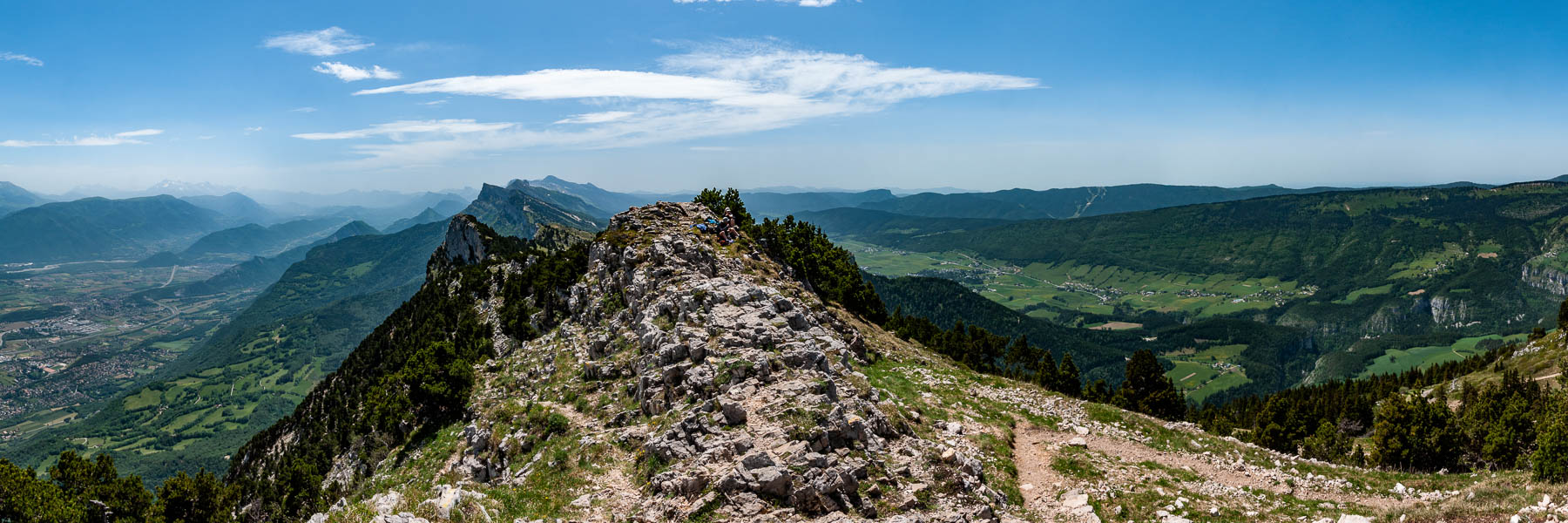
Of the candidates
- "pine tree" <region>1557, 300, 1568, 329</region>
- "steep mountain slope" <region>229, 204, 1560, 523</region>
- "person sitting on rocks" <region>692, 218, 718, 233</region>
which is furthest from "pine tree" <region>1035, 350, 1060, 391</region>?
"pine tree" <region>1557, 300, 1568, 329</region>

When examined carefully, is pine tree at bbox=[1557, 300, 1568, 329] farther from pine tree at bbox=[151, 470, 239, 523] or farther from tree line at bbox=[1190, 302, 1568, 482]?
pine tree at bbox=[151, 470, 239, 523]

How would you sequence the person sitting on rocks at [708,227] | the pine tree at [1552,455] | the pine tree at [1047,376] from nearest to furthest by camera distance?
1. the pine tree at [1552,455]
2. the person sitting on rocks at [708,227]
3. the pine tree at [1047,376]

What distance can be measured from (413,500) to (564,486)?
6656 millimetres

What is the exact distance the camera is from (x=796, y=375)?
→ 108 ft

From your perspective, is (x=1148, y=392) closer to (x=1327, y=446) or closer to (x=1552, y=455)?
(x=1327, y=446)

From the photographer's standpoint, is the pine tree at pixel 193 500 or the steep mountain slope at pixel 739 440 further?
the pine tree at pixel 193 500

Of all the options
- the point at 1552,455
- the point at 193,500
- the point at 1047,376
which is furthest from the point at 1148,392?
the point at 193,500

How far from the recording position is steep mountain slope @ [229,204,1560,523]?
24.5m

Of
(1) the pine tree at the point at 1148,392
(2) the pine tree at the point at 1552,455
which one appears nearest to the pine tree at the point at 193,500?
(2) the pine tree at the point at 1552,455

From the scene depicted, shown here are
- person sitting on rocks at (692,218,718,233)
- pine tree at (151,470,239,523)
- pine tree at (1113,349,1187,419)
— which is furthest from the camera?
person sitting on rocks at (692,218,718,233)

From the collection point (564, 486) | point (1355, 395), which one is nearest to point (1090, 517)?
point (564, 486)

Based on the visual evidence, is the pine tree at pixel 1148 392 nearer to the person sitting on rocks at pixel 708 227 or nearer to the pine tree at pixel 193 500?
the person sitting on rocks at pixel 708 227

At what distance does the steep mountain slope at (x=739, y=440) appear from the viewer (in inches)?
965

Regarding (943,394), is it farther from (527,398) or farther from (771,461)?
(527,398)
